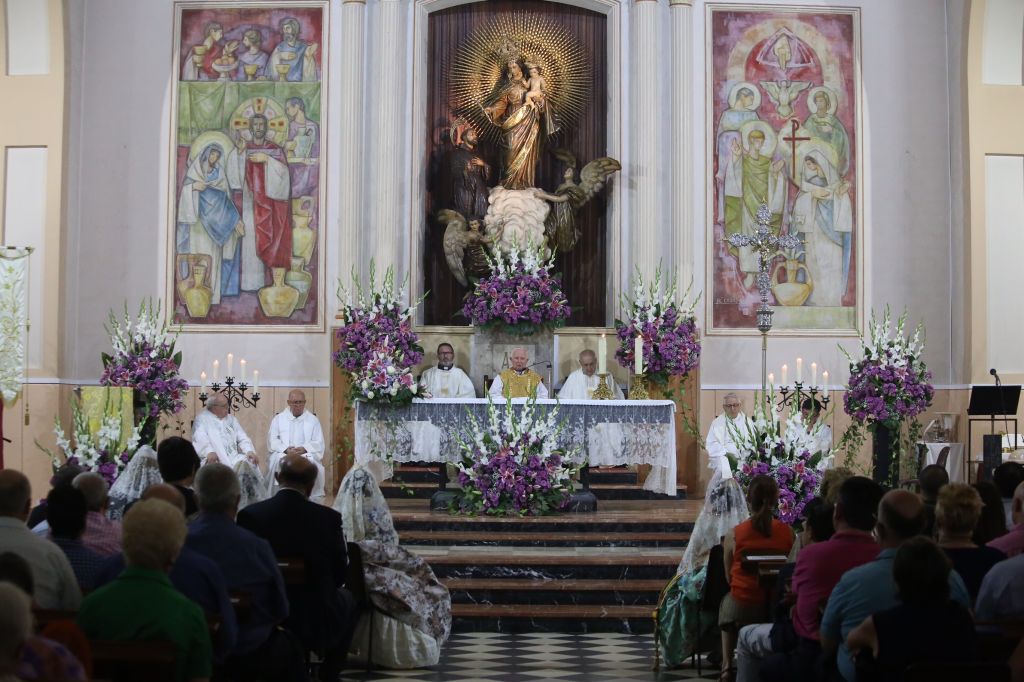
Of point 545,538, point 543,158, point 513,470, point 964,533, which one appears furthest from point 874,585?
point 543,158

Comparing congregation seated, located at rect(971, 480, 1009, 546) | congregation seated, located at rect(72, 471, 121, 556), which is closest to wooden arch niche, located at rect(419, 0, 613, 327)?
congregation seated, located at rect(971, 480, 1009, 546)

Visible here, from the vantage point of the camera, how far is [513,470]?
1184cm

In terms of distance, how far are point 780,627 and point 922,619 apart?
1647 mm

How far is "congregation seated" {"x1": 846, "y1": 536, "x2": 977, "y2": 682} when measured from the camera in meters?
4.40

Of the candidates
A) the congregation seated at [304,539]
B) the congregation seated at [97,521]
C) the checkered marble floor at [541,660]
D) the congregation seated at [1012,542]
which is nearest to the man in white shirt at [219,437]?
the checkered marble floor at [541,660]

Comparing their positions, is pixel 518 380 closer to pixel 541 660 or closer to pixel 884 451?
pixel 884 451

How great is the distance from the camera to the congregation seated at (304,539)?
259 inches

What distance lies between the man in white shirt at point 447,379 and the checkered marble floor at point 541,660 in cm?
520

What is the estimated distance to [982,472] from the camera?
13258mm

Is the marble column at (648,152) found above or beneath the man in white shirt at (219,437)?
above

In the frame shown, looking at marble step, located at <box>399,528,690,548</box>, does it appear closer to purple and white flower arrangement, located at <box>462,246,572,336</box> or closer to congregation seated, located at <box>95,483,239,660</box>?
purple and white flower arrangement, located at <box>462,246,572,336</box>

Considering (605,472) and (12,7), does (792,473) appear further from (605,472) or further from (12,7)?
(12,7)

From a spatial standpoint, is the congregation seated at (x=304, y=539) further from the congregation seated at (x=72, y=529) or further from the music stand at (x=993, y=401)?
the music stand at (x=993, y=401)

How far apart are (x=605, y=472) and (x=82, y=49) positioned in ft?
24.3
